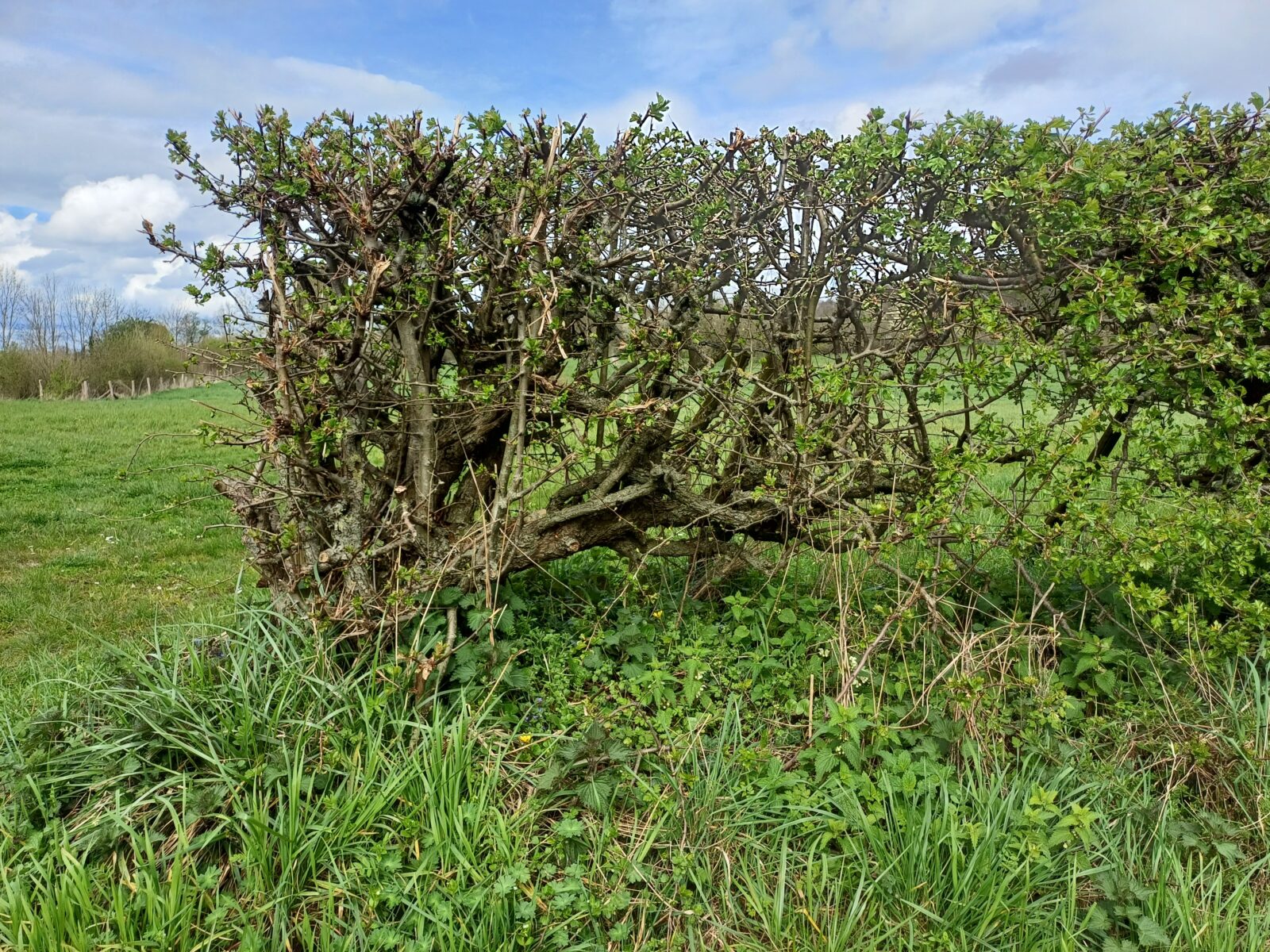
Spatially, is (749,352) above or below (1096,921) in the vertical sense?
above

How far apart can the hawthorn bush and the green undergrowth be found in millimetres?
390

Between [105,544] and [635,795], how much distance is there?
20.7 ft

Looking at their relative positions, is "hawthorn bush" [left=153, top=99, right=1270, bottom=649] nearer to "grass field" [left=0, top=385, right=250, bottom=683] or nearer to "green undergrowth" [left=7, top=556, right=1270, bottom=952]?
"green undergrowth" [left=7, top=556, right=1270, bottom=952]

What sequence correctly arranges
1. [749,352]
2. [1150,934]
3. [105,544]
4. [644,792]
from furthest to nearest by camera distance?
1. [105,544]
2. [749,352]
3. [644,792]
4. [1150,934]

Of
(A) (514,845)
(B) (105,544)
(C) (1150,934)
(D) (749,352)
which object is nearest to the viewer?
(C) (1150,934)

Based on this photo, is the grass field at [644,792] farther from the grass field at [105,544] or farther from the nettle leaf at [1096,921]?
the grass field at [105,544]

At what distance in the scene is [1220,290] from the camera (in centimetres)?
349

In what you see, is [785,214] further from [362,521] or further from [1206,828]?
[1206,828]

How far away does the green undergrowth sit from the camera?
2594 mm

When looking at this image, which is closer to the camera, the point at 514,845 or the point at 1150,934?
the point at 1150,934

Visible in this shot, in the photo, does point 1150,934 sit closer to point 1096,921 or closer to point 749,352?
point 1096,921


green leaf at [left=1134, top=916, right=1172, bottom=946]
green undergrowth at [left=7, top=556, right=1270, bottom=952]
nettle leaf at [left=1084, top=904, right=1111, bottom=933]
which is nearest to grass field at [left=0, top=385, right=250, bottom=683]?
green undergrowth at [left=7, top=556, right=1270, bottom=952]

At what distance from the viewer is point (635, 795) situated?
119 inches

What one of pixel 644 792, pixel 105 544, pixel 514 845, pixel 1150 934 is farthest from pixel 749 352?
pixel 105 544
